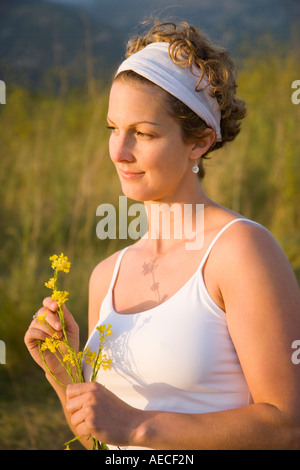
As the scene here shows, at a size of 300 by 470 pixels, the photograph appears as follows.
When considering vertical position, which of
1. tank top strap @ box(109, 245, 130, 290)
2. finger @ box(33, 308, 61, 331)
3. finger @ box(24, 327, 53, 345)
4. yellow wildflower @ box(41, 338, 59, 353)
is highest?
tank top strap @ box(109, 245, 130, 290)

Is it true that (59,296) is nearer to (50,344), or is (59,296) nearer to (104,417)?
(50,344)

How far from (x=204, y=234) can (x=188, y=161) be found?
0.28 meters

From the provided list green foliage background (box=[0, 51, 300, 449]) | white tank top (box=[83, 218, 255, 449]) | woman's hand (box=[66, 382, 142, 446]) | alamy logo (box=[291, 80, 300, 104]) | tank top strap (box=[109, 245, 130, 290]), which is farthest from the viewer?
alamy logo (box=[291, 80, 300, 104])

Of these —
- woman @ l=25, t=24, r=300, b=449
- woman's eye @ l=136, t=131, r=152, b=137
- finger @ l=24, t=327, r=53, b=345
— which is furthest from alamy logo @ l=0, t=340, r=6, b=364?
woman's eye @ l=136, t=131, r=152, b=137

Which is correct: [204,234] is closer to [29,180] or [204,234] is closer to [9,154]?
[29,180]

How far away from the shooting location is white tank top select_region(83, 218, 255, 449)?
1.86 metres

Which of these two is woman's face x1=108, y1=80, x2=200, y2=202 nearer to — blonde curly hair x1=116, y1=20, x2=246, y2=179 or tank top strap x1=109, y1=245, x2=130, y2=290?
blonde curly hair x1=116, y1=20, x2=246, y2=179

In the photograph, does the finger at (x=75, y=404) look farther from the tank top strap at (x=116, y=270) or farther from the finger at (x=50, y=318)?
the tank top strap at (x=116, y=270)

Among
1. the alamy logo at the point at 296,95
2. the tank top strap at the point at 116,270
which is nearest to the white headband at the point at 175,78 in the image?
the tank top strap at the point at 116,270

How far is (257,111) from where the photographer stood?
677cm

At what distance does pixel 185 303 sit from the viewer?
1.91 metres

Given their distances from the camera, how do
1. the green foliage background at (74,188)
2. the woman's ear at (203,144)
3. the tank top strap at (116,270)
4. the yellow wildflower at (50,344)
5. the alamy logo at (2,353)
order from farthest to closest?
1. the green foliage background at (74,188)
2. the alamy logo at (2,353)
3. the tank top strap at (116,270)
4. the woman's ear at (203,144)
5. the yellow wildflower at (50,344)

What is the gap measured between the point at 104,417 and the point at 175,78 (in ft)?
3.72

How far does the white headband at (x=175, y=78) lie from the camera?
6.62ft
